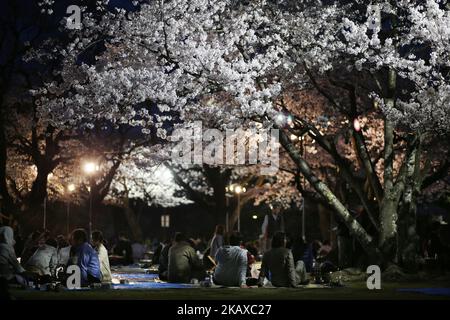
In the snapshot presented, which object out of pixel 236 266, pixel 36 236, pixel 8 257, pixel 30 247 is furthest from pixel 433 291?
pixel 36 236

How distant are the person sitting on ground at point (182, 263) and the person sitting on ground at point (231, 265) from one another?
1268 millimetres

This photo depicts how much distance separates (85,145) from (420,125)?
68.4 ft

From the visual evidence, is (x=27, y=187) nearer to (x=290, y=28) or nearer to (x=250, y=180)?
(x=250, y=180)

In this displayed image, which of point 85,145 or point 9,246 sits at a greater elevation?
point 85,145

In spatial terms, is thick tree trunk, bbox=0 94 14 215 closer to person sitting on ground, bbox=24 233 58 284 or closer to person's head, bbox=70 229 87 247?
person sitting on ground, bbox=24 233 58 284

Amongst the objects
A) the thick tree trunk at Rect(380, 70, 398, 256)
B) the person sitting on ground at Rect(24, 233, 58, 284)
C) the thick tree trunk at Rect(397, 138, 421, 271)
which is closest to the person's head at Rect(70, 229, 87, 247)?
the person sitting on ground at Rect(24, 233, 58, 284)

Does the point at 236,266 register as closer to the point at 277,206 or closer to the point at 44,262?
the point at 44,262

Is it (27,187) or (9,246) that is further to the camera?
(27,187)

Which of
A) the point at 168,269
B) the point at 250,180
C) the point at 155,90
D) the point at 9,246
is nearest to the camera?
the point at 9,246

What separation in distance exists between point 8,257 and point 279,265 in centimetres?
535

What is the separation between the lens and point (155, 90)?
18.4m

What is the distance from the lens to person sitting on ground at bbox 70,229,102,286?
14742mm

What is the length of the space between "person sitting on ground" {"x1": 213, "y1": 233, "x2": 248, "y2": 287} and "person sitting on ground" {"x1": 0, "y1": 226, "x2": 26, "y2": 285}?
4.00 metres
